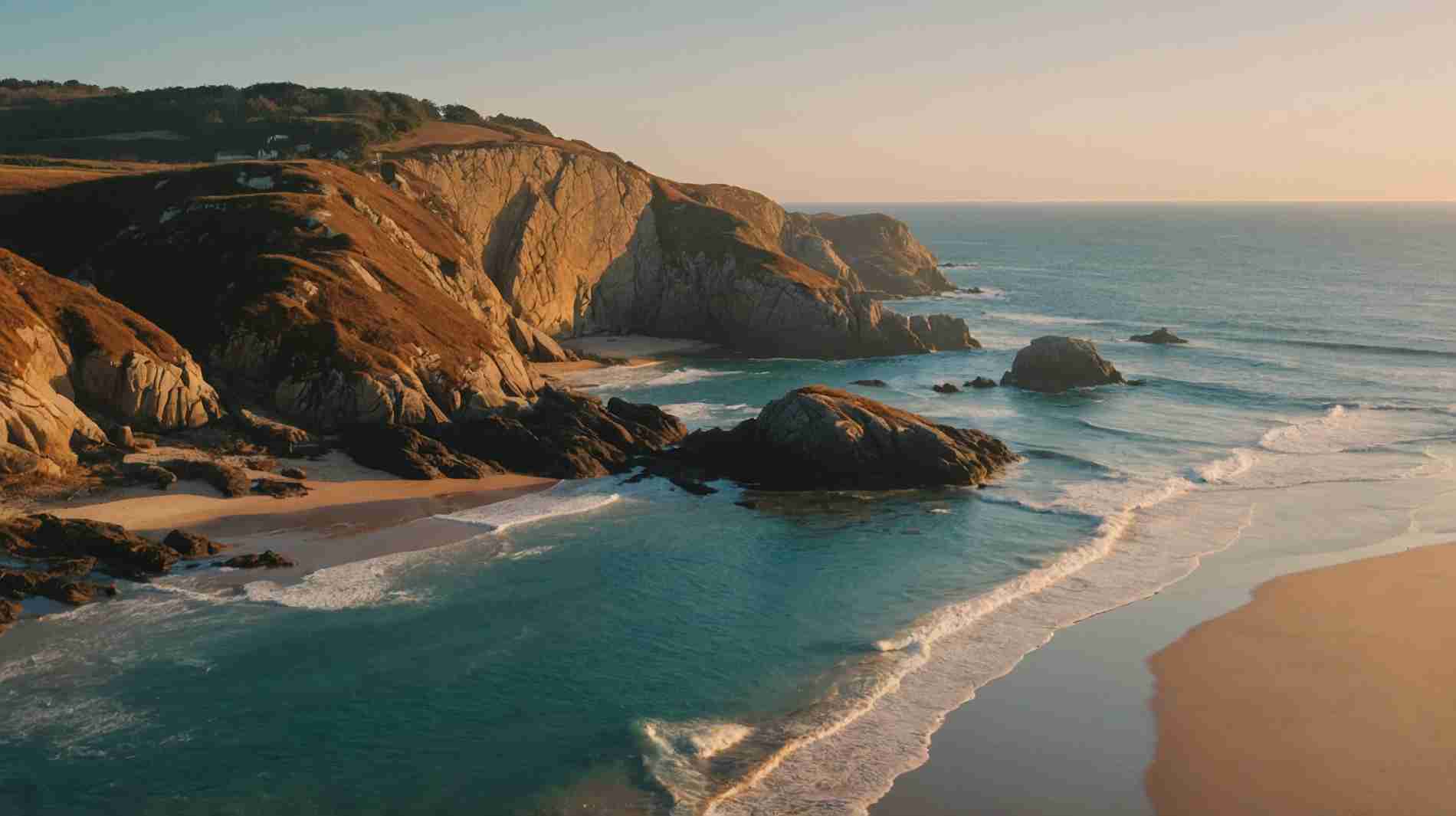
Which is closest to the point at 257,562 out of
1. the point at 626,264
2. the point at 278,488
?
the point at 278,488

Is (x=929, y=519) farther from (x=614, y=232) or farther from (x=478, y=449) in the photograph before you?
(x=614, y=232)

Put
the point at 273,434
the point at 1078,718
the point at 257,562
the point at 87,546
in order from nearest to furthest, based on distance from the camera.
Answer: the point at 1078,718, the point at 87,546, the point at 257,562, the point at 273,434

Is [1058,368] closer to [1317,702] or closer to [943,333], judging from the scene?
[943,333]

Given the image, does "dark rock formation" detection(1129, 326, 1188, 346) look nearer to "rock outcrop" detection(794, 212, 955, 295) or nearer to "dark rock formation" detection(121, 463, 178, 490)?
"rock outcrop" detection(794, 212, 955, 295)

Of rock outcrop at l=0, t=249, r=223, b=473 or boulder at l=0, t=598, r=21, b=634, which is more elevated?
rock outcrop at l=0, t=249, r=223, b=473

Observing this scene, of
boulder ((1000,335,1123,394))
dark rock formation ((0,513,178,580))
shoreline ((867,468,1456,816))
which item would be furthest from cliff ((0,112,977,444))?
shoreline ((867,468,1456,816))

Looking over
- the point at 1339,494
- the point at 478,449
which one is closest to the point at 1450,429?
the point at 1339,494
